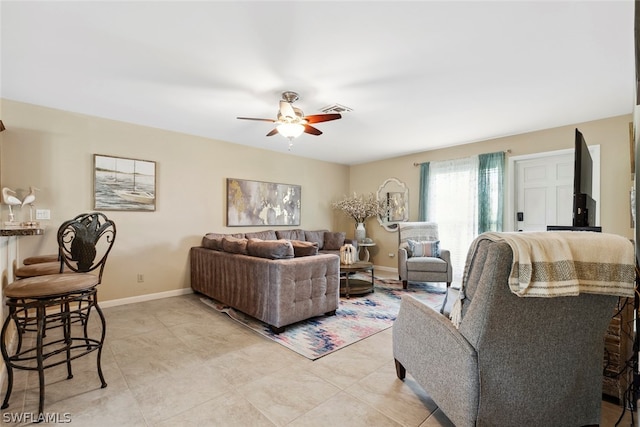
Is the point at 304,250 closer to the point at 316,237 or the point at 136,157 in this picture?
the point at 316,237

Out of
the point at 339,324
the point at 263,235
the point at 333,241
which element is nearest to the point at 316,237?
the point at 333,241

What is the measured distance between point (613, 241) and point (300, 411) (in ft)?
6.00

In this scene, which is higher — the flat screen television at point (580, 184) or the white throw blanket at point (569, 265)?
the flat screen television at point (580, 184)

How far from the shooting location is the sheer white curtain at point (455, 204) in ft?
15.6

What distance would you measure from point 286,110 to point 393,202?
378cm

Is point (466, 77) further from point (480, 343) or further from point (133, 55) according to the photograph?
point (133, 55)

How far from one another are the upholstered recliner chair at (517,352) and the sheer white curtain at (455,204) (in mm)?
3569

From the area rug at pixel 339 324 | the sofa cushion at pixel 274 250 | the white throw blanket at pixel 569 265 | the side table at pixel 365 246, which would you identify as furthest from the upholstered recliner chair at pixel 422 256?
the white throw blanket at pixel 569 265

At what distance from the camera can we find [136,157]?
3.83 m

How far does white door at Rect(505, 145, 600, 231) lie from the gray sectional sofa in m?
3.20

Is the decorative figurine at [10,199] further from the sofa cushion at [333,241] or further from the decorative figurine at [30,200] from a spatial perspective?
the sofa cushion at [333,241]

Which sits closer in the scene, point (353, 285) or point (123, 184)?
point (123, 184)

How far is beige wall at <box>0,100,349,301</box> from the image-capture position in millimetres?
3129

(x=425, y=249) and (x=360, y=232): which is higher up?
(x=360, y=232)
